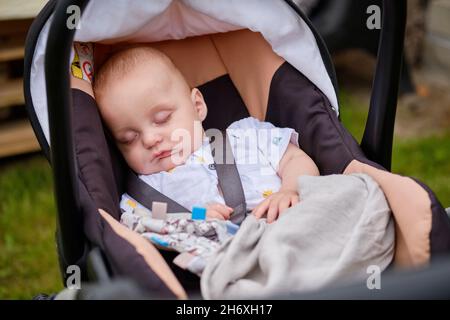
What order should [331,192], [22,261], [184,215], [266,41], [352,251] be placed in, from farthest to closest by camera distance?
[22,261] < [266,41] < [184,215] < [331,192] < [352,251]

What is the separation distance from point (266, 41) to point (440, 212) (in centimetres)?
78

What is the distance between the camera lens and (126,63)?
1.77 metres

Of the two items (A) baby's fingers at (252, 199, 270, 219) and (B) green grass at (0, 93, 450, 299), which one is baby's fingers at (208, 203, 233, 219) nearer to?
(A) baby's fingers at (252, 199, 270, 219)

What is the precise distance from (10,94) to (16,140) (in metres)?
0.19

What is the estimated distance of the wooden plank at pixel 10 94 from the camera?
9.46 feet

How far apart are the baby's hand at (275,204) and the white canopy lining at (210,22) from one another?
34 centimetres

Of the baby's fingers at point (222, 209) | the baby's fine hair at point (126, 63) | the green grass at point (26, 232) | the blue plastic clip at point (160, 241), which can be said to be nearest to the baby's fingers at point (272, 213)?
the baby's fingers at point (222, 209)

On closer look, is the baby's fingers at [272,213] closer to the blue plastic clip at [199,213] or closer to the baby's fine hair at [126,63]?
the blue plastic clip at [199,213]

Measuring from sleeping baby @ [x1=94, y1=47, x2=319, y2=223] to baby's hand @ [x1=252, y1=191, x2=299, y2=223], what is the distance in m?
0.04

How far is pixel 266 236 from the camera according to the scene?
134 cm

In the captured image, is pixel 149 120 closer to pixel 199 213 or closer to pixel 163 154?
pixel 163 154

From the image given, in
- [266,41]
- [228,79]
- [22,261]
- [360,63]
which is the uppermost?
[266,41]
